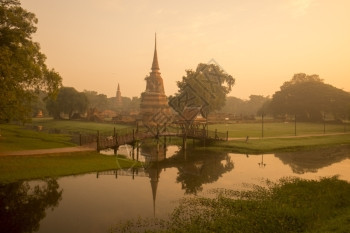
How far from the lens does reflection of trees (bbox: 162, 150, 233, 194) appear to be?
70.8 ft

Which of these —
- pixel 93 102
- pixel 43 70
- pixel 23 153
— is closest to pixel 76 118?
pixel 93 102

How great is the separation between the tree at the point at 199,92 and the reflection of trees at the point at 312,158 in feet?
119

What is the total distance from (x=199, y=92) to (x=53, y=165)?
53814mm

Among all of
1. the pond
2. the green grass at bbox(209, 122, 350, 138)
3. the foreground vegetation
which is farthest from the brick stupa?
the foreground vegetation

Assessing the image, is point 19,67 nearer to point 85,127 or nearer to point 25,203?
point 25,203

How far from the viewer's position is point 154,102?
7431cm

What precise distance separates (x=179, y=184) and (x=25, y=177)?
10728 mm

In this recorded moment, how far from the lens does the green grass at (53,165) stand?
66.1ft

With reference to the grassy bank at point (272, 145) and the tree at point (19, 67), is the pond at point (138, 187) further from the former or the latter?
the tree at point (19, 67)

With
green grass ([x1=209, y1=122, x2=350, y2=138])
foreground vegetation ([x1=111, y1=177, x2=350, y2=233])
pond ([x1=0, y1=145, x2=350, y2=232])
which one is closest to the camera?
foreground vegetation ([x1=111, y1=177, x2=350, y2=233])

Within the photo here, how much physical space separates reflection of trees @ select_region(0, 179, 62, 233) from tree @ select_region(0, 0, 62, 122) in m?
8.80

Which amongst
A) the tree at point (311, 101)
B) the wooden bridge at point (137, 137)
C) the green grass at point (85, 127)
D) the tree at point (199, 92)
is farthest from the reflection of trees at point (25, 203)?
the tree at point (311, 101)

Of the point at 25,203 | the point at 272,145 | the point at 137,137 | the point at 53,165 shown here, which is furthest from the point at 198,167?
the point at 25,203

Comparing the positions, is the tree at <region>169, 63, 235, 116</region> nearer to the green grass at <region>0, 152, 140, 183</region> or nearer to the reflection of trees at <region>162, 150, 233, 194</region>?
the reflection of trees at <region>162, 150, 233, 194</region>
